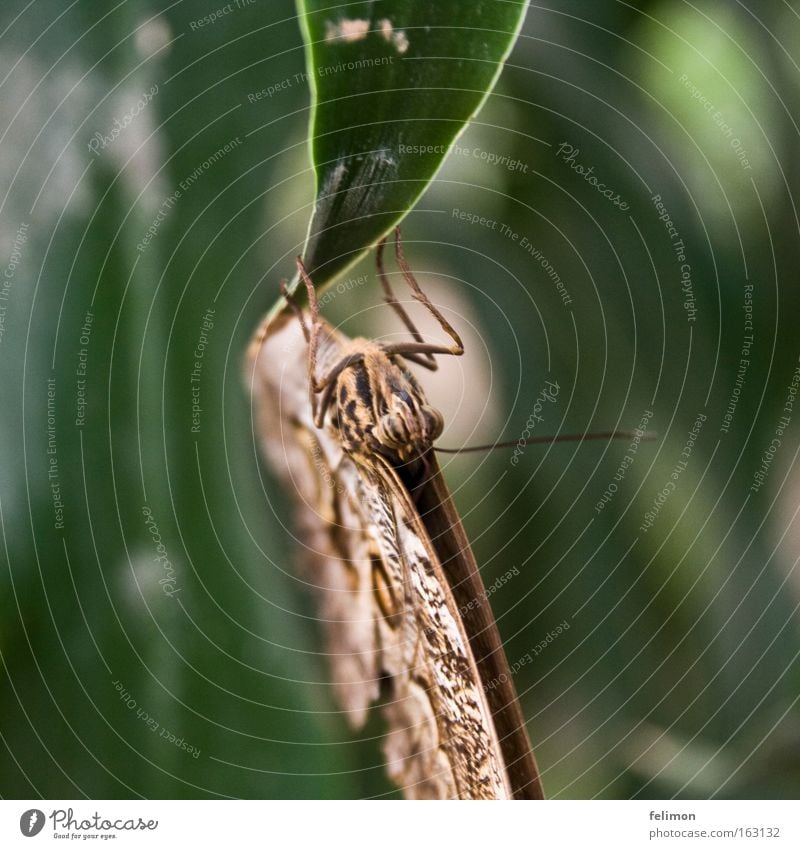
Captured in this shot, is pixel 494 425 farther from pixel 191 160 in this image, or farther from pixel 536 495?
pixel 191 160

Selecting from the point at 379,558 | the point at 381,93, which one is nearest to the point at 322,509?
the point at 379,558

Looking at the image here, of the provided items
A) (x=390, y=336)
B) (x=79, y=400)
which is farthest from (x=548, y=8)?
(x=79, y=400)

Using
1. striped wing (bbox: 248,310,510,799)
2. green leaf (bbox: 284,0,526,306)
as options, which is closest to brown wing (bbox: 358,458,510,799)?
striped wing (bbox: 248,310,510,799)

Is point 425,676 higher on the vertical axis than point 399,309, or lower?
lower
